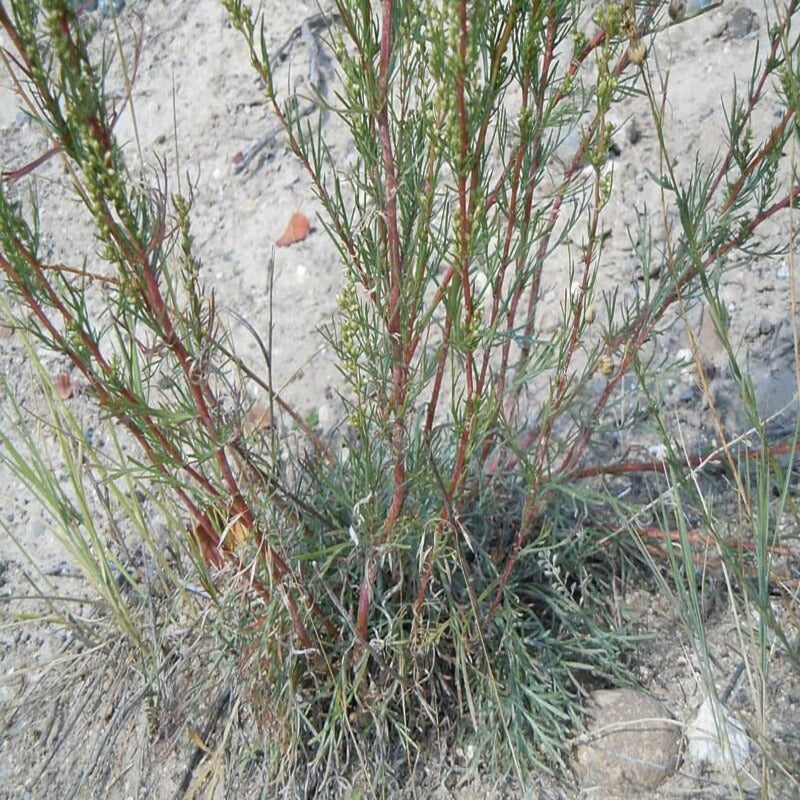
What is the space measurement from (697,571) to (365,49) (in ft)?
4.45

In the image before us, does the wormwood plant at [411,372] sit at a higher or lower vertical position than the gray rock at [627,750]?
higher

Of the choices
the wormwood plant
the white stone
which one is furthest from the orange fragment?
the white stone

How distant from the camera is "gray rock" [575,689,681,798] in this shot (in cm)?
193

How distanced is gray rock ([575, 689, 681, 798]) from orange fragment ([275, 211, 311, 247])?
194 cm

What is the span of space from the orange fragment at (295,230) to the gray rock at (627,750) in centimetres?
194

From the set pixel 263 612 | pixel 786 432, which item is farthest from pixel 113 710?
pixel 786 432

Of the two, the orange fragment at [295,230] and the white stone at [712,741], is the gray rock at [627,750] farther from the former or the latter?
the orange fragment at [295,230]

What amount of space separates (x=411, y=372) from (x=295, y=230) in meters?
1.75

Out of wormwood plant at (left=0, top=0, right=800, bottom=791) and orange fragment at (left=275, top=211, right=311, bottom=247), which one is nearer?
wormwood plant at (left=0, top=0, right=800, bottom=791)

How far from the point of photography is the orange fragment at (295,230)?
3.24 metres

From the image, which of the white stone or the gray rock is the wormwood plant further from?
the white stone

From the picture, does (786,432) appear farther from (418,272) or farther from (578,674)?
(418,272)

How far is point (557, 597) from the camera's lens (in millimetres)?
2105

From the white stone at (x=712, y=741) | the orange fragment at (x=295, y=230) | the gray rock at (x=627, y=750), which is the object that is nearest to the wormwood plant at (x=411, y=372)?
the gray rock at (x=627, y=750)
